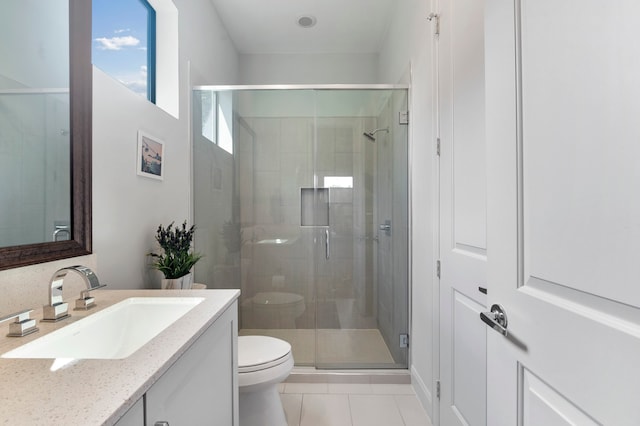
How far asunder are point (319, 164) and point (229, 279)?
1.21 meters

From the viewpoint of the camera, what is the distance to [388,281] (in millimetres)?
2301

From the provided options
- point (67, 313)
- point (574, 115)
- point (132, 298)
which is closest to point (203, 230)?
point (132, 298)

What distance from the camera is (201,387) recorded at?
773 millimetres

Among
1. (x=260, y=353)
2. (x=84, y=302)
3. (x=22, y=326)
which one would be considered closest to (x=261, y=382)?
(x=260, y=353)

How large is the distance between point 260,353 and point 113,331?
29.8 inches

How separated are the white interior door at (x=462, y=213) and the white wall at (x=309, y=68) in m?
1.82

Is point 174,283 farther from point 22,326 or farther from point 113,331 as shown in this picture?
point 22,326

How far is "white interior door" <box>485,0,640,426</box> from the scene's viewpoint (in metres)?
0.45

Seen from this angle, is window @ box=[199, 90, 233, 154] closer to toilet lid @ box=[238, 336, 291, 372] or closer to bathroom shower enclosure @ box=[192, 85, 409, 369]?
bathroom shower enclosure @ box=[192, 85, 409, 369]

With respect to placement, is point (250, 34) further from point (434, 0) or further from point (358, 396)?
point (358, 396)

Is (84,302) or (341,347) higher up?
(84,302)

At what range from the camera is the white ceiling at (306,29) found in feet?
7.79

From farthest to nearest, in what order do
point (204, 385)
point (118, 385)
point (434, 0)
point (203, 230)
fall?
1. point (203, 230)
2. point (434, 0)
3. point (204, 385)
4. point (118, 385)

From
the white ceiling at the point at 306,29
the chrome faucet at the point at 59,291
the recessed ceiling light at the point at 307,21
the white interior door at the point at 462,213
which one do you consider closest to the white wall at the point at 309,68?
the white ceiling at the point at 306,29
